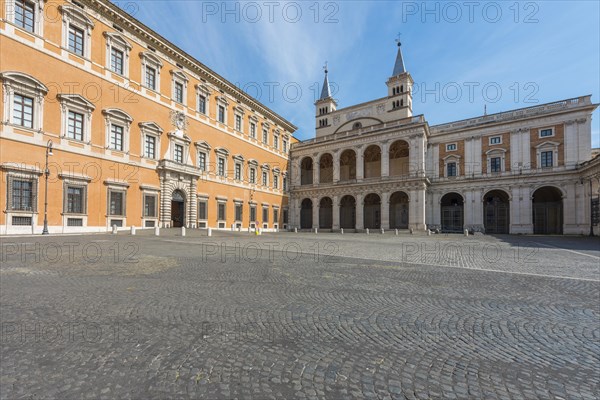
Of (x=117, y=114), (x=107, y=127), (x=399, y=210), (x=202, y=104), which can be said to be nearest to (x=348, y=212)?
(x=399, y=210)

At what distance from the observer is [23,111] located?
657 inches

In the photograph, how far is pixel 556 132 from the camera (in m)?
30.4

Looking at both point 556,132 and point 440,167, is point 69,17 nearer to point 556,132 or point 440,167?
point 440,167

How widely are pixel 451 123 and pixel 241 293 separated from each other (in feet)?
129

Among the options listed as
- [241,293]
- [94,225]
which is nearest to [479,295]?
[241,293]

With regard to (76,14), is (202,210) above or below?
below

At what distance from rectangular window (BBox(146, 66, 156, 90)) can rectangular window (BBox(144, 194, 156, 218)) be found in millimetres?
9236

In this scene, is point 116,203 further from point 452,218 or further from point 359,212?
point 452,218

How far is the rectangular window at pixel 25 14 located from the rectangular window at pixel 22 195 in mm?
9250

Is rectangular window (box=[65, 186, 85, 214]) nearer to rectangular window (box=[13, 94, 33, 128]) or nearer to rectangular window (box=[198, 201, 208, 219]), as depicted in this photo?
rectangular window (box=[13, 94, 33, 128])

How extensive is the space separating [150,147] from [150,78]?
592 centimetres

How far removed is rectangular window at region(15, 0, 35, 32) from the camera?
54.7ft

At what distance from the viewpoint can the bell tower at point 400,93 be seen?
4312 cm

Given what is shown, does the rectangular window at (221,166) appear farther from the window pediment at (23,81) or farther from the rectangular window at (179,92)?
the window pediment at (23,81)
